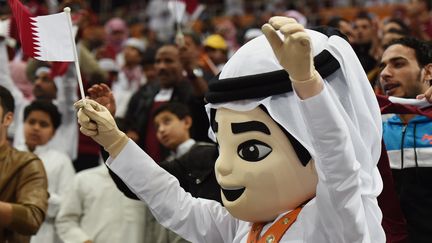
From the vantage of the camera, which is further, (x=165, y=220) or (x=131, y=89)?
(x=131, y=89)

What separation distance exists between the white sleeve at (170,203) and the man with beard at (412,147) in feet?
3.82

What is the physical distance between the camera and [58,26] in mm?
3217

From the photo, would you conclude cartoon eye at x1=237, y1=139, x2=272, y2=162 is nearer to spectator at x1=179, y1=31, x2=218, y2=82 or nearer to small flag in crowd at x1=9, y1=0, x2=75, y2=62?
small flag in crowd at x1=9, y1=0, x2=75, y2=62

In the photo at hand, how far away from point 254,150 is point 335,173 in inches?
15.7

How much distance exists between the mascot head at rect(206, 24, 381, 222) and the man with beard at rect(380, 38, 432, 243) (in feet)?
4.21

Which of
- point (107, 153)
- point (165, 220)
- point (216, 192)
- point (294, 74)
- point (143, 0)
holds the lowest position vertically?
point (143, 0)

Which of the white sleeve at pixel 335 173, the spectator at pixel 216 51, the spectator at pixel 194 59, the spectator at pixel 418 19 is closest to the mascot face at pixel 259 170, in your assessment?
the white sleeve at pixel 335 173

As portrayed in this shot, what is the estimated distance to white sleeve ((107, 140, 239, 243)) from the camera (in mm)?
3174

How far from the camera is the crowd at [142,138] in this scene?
13.7ft

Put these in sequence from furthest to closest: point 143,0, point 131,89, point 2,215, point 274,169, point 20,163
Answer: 1. point 143,0
2. point 131,89
3. point 20,163
4. point 2,215
5. point 274,169

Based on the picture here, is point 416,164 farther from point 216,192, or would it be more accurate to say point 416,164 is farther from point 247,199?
point 247,199

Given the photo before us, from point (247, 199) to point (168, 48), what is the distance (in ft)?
13.3

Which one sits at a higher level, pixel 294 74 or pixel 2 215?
pixel 294 74

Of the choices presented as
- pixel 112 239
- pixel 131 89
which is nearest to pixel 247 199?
pixel 112 239
